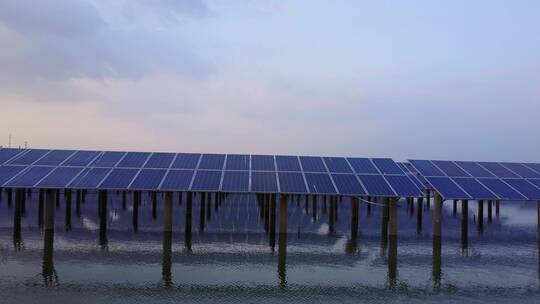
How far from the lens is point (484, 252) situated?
100 feet

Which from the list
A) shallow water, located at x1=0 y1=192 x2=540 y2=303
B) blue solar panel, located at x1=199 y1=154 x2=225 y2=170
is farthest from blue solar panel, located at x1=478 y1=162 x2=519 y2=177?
blue solar panel, located at x1=199 y1=154 x2=225 y2=170

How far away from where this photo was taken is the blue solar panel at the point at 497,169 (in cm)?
3127

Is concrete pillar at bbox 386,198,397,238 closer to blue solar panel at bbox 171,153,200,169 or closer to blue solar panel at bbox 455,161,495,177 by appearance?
blue solar panel at bbox 455,161,495,177

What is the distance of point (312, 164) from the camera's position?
30.2m

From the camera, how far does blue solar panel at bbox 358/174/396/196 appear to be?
998 inches

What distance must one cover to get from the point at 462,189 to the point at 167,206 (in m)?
14.8

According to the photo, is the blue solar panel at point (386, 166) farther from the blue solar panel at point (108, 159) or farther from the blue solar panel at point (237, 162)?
the blue solar panel at point (108, 159)

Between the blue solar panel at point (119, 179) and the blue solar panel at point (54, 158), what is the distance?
12.5 feet

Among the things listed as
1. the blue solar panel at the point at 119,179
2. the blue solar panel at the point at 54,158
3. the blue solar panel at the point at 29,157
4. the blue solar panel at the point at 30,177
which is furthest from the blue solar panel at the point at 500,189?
the blue solar panel at the point at 29,157

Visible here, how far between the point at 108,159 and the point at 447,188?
1800 centimetres

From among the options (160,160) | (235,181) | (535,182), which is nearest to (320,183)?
(235,181)

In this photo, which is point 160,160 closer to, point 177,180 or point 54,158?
point 177,180

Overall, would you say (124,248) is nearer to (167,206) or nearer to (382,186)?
(167,206)

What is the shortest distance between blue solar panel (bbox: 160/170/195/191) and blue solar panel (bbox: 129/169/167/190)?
0.33 metres
